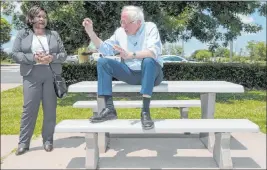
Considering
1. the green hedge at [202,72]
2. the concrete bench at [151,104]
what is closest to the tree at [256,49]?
the green hedge at [202,72]

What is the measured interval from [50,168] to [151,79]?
1440 millimetres

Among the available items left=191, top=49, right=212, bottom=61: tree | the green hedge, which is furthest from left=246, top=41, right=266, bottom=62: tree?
the green hedge

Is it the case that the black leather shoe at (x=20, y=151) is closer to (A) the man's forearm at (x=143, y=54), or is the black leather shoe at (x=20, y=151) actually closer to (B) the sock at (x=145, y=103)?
(B) the sock at (x=145, y=103)

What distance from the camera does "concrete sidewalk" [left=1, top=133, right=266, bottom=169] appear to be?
440cm

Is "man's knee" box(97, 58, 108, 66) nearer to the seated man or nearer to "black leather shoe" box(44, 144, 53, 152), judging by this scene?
the seated man

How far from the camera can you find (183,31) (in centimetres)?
1348

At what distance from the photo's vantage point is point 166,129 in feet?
13.1

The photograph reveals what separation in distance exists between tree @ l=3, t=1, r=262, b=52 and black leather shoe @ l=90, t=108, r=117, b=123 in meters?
6.80

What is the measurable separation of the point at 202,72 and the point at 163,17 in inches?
153

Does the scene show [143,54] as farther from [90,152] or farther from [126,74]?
[90,152]

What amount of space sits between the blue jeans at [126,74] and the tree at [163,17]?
21.2ft

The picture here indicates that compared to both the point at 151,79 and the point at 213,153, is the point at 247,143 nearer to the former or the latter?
the point at 213,153

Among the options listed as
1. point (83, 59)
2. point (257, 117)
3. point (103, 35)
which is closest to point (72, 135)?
point (257, 117)

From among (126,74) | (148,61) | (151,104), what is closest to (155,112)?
(151,104)
